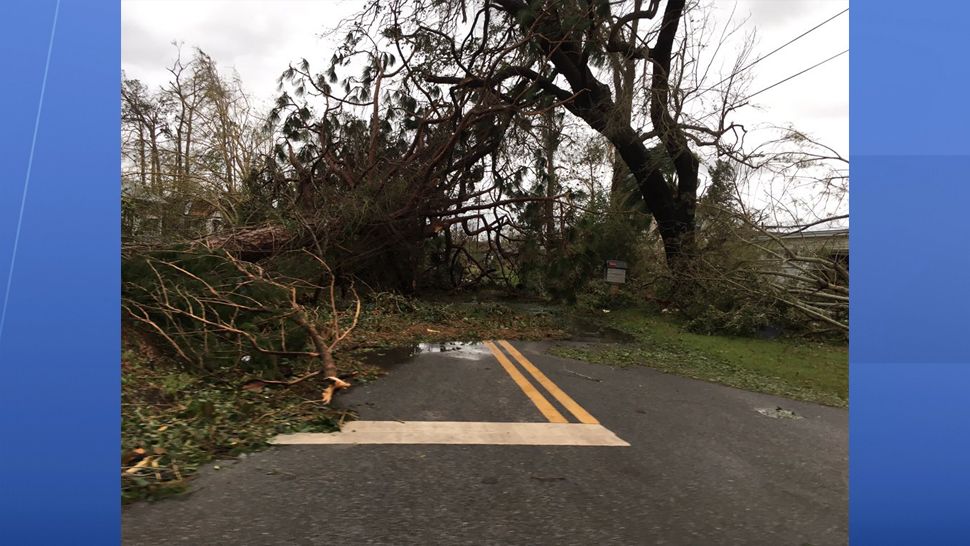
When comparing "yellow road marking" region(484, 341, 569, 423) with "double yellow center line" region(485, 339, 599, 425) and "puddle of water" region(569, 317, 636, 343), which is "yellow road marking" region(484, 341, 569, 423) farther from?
"puddle of water" region(569, 317, 636, 343)

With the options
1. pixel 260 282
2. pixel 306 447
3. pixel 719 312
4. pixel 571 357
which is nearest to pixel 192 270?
pixel 260 282

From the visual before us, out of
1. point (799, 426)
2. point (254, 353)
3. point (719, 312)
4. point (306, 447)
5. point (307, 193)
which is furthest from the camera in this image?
point (307, 193)

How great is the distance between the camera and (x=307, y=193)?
11.6 meters

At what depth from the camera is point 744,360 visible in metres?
7.88

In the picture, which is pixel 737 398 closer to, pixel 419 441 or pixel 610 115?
pixel 419 441

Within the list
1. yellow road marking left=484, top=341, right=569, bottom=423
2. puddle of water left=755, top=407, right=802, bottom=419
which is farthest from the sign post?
puddle of water left=755, top=407, right=802, bottom=419

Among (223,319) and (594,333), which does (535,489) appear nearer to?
(223,319)

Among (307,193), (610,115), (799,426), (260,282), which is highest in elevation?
(610,115)

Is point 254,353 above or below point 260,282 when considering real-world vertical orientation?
below

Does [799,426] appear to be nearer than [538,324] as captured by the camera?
Yes

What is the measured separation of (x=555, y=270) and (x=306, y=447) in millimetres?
10558

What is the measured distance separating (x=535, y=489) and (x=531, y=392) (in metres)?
2.28

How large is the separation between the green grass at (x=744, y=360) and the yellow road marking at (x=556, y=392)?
783 mm

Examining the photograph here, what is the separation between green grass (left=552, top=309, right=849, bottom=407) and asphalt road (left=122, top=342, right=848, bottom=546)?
1.39m
